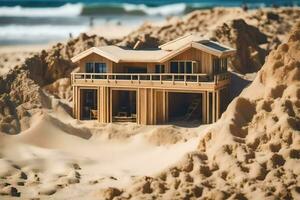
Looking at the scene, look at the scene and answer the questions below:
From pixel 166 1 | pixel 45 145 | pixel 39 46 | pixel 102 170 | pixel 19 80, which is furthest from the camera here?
pixel 166 1

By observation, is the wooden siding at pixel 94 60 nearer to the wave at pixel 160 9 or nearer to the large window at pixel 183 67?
the large window at pixel 183 67

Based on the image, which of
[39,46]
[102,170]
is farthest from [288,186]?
[39,46]

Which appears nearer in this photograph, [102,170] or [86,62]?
[102,170]

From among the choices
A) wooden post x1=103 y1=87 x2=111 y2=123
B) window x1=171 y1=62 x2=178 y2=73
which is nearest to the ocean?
wooden post x1=103 y1=87 x2=111 y2=123

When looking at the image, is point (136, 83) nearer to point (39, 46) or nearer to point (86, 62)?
point (86, 62)

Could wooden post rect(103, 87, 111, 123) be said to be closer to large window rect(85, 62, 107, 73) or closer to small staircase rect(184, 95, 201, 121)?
large window rect(85, 62, 107, 73)

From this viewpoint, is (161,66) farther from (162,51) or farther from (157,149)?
(157,149)

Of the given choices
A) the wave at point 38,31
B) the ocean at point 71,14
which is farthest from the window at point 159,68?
the wave at point 38,31
